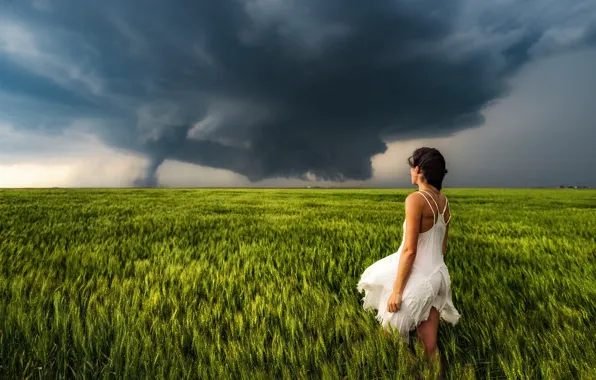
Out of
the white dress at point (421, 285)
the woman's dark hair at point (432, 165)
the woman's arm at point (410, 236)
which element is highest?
the woman's dark hair at point (432, 165)

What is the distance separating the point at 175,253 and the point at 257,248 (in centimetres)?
144

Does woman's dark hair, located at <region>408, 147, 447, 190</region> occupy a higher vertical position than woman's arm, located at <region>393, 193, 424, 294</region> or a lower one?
higher

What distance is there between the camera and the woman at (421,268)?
2.10 m

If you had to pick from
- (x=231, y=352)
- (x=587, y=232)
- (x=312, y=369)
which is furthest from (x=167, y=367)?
(x=587, y=232)

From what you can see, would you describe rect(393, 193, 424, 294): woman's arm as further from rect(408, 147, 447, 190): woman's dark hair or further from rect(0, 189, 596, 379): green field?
rect(0, 189, 596, 379): green field

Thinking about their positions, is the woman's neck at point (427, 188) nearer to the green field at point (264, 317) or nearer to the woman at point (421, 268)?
the woman at point (421, 268)

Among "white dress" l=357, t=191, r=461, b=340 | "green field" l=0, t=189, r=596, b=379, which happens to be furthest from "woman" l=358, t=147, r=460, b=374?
"green field" l=0, t=189, r=596, b=379

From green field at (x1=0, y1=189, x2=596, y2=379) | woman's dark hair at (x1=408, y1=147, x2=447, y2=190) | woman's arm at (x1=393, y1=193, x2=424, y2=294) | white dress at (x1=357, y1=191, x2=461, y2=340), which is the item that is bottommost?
green field at (x1=0, y1=189, x2=596, y2=379)

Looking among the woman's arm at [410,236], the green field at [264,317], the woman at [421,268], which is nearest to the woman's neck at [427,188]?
the woman at [421,268]

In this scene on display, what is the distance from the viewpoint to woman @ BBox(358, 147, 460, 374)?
2.10 m

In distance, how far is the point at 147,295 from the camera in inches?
141

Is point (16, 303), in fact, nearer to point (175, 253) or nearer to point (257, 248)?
point (175, 253)

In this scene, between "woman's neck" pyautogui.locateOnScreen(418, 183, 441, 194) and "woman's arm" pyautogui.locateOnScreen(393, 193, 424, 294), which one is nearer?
"woman's arm" pyautogui.locateOnScreen(393, 193, 424, 294)

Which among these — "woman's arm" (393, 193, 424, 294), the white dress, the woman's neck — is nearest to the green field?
the white dress
